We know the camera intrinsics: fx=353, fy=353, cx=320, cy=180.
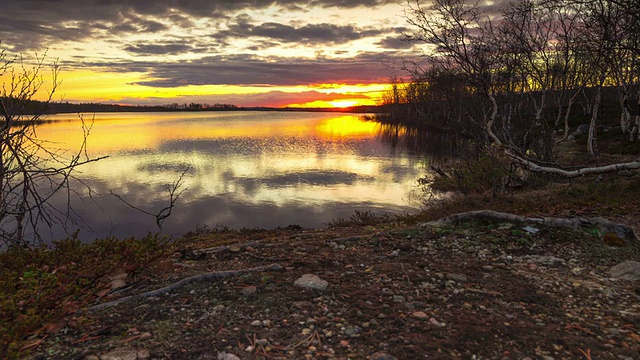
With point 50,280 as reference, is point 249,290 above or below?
below

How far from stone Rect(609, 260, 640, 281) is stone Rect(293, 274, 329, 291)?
447 cm

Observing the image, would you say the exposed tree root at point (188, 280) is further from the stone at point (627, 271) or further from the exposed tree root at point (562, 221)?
the stone at point (627, 271)

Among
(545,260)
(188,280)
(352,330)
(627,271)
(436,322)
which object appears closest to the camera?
(352,330)

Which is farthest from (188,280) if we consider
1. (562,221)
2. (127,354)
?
(562,221)

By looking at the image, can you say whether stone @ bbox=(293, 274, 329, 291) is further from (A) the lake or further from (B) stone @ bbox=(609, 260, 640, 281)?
(A) the lake

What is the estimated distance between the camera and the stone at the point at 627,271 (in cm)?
527

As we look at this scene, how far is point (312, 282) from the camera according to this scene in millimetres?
5238

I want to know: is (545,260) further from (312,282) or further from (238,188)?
(238,188)

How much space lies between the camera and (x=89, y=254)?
636 cm

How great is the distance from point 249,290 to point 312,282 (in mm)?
924

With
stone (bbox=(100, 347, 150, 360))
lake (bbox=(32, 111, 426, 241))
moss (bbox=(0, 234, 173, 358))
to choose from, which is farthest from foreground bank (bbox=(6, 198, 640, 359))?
lake (bbox=(32, 111, 426, 241))

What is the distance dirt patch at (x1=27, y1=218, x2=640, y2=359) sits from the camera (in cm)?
371

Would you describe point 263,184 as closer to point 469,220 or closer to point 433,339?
point 469,220

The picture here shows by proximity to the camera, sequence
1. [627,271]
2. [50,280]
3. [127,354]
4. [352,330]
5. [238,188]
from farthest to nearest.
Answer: [238,188] → [627,271] → [50,280] → [352,330] → [127,354]
